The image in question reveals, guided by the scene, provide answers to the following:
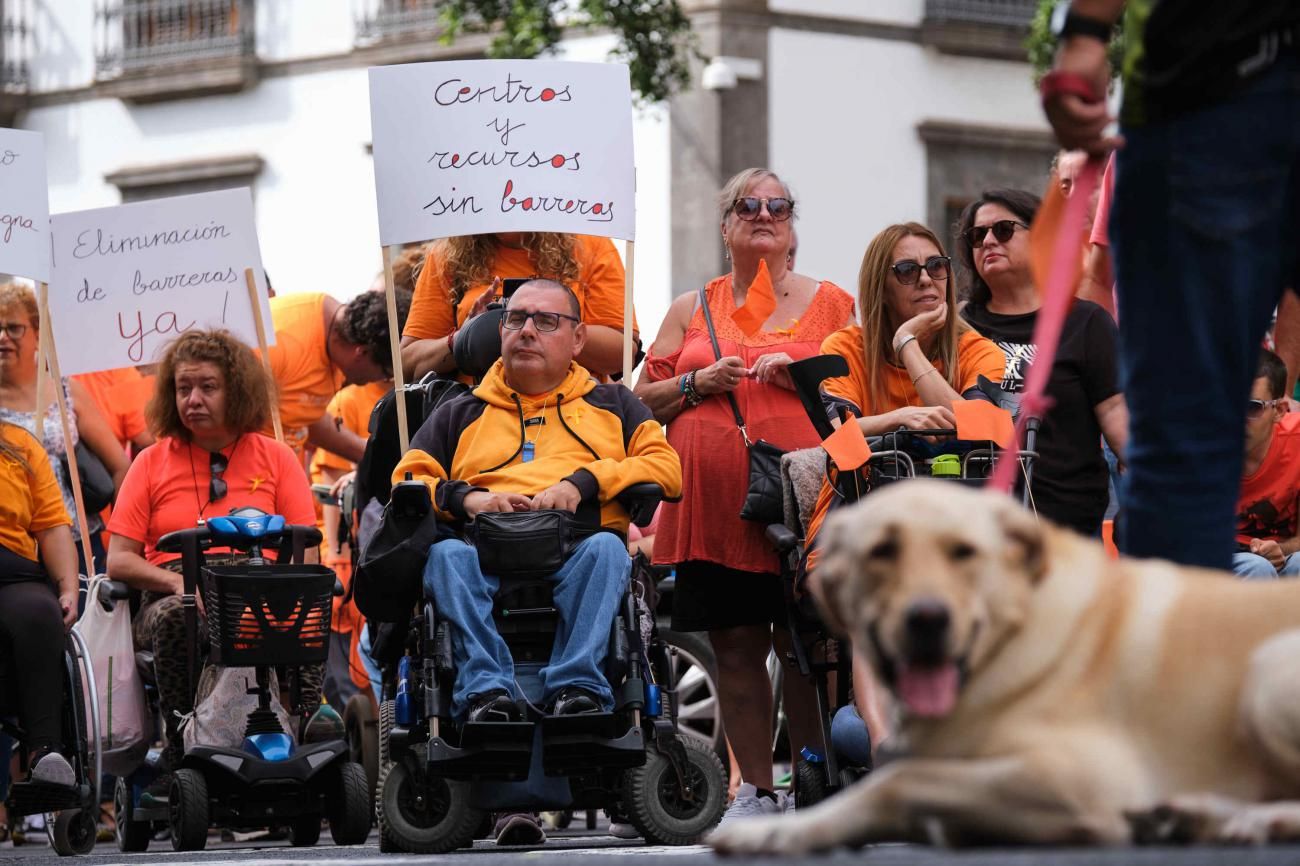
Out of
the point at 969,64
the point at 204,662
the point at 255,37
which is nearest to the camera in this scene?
the point at 204,662

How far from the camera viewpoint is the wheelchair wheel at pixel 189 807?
289 inches

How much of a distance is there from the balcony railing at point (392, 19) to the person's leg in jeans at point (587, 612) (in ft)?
68.3

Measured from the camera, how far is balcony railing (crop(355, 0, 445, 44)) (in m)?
26.9

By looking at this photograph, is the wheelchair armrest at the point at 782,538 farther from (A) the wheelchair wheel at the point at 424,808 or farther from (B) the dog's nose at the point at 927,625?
(B) the dog's nose at the point at 927,625

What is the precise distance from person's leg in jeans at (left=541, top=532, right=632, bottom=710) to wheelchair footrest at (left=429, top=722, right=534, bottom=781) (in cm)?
17

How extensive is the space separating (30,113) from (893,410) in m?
24.3

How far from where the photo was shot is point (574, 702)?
21.4 feet

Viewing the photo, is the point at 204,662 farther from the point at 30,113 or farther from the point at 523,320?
the point at 30,113

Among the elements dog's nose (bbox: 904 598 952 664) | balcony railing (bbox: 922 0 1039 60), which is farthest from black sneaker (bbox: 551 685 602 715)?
balcony railing (bbox: 922 0 1039 60)

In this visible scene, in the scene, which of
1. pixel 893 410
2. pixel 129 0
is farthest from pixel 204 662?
pixel 129 0

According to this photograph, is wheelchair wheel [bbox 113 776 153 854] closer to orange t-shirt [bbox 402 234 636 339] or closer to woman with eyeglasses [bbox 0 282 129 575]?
woman with eyeglasses [bbox 0 282 129 575]

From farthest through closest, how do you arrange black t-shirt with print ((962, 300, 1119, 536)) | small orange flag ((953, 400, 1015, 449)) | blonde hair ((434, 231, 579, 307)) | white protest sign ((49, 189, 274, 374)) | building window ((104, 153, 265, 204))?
building window ((104, 153, 265, 204)) → white protest sign ((49, 189, 274, 374)) → blonde hair ((434, 231, 579, 307)) → black t-shirt with print ((962, 300, 1119, 536)) → small orange flag ((953, 400, 1015, 449))

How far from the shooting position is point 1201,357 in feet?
12.8

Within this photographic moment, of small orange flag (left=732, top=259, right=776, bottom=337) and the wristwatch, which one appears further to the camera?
small orange flag (left=732, top=259, right=776, bottom=337)
